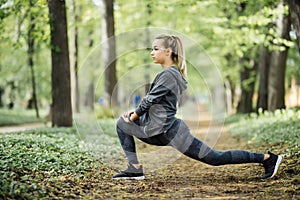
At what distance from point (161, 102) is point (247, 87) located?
642 inches

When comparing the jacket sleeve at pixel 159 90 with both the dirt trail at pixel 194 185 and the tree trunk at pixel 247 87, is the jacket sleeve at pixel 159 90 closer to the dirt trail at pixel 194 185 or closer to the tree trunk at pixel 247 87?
the dirt trail at pixel 194 185

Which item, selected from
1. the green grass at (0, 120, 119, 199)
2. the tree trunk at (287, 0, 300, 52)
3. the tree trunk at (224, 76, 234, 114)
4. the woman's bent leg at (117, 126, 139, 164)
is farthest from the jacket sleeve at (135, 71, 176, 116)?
the tree trunk at (224, 76, 234, 114)

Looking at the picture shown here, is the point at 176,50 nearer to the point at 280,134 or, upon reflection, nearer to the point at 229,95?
→ the point at 280,134

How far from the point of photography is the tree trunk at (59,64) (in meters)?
11.2

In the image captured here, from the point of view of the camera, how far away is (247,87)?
20.8 metres

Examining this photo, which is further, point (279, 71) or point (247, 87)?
point (247, 87)

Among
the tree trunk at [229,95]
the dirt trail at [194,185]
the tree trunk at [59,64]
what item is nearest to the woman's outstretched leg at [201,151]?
the dirt trail at [194,185]

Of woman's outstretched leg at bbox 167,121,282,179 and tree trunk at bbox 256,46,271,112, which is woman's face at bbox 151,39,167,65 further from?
tree trunk at bbox 256,46,271,112

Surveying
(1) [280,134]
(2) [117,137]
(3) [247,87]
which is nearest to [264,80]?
(3) [247,87]

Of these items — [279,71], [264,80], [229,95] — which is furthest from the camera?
[229,95]

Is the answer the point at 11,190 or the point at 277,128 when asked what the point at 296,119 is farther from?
the point at 11,190

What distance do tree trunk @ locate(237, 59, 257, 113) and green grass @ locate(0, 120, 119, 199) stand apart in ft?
47.6

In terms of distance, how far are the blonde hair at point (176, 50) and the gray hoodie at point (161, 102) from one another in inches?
5.7

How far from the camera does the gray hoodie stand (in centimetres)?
521
